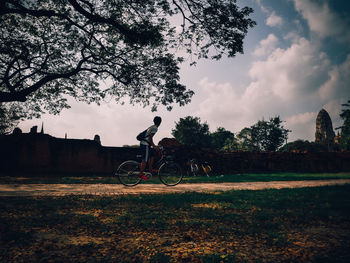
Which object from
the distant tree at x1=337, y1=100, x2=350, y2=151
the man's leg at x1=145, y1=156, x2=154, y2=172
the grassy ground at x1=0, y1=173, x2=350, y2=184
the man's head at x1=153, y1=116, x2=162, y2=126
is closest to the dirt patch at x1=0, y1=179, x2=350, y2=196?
the man's leg at x1=145, y1=156, x2=154, y2=172

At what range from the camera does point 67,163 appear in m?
15.5

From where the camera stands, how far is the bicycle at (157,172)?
8078 millimetres

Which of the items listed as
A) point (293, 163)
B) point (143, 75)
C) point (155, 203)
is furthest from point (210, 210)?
point (293, 163)

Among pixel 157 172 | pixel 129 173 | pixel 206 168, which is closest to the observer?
pixel 129 173

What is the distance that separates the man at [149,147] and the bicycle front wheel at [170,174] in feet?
2.13

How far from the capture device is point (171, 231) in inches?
121

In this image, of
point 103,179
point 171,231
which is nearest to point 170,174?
point 103,179

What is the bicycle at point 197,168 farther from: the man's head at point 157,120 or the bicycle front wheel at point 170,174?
the man's head at point 157,120

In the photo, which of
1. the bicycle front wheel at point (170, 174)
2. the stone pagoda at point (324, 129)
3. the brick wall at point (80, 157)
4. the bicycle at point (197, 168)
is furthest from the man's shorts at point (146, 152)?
the stone pagoda at point (324, 129)

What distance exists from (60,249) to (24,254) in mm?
332

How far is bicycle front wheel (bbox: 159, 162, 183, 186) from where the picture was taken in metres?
8.37

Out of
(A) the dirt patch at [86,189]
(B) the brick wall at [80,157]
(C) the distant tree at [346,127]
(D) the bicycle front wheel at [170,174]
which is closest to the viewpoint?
(A) the dirt patch at [86,189]

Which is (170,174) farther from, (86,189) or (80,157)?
(80,157)

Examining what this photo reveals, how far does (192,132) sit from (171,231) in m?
69.5
